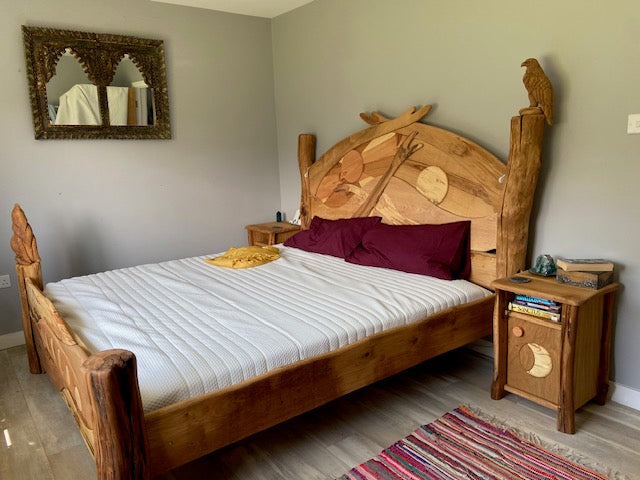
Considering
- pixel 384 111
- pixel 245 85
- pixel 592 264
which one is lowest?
pixel 592 264

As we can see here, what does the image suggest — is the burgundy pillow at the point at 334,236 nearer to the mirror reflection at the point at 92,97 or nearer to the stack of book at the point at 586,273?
the stack of book at the point at 586,273

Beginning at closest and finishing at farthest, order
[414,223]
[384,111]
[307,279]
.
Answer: [307,279], [414,223], [384,111]

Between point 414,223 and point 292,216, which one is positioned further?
point 292,216

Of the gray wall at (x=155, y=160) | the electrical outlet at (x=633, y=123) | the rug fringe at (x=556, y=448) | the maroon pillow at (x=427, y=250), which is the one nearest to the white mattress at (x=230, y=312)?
the maroon pillow at (x=427, y=250)

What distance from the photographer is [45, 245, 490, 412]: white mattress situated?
167cm

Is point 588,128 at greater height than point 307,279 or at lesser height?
greater

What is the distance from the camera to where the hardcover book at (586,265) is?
2180 millimetres

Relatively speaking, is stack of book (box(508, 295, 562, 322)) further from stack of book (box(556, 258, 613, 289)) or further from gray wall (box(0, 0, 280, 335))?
gray wall (box(0, 0, 280, 335))

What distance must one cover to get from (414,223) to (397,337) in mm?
1110

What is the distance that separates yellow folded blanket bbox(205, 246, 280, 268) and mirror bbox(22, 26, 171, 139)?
1206mm

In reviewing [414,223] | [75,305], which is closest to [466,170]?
[414,223]

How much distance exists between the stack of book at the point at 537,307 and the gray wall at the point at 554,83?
0.44m

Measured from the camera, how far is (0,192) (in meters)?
3.21

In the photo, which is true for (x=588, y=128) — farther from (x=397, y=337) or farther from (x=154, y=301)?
(x=154, y=301)
